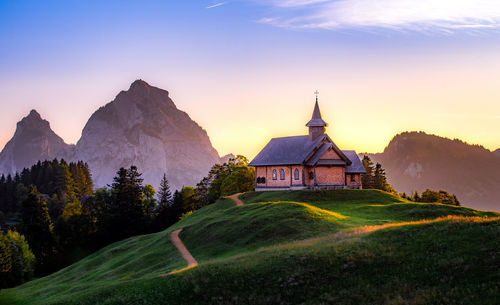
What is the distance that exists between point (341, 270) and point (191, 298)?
8.13 meters

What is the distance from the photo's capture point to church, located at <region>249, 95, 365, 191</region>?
2581 inches

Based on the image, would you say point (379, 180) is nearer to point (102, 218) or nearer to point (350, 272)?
point (102, 218)

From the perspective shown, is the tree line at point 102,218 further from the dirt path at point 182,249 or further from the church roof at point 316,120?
the dirt path at point 182,249

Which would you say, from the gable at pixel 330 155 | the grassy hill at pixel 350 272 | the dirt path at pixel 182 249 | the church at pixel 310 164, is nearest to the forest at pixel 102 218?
the church at pixel 310 164

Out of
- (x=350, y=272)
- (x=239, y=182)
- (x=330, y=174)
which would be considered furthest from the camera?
(x=239, y=182)

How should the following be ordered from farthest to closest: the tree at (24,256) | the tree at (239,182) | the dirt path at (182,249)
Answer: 1. the tree at (239,182)
2. the tree at (24,256)
3. the dirt path at (182,249)

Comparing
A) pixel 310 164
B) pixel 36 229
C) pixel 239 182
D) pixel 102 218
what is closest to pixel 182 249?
pixel 310 164

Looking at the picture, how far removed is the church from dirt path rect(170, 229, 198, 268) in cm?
2070

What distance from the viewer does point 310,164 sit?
214ft

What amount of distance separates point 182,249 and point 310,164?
27.9 m

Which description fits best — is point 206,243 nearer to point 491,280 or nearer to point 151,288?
point 151,288

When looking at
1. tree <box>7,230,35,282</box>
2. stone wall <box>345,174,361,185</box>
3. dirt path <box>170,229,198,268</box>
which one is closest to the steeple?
stone wall <box>345,174,361,185</box>

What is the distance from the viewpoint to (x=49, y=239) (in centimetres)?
8656

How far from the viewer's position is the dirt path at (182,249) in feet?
121
